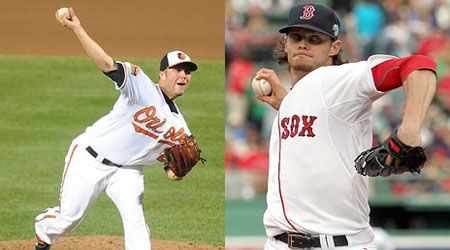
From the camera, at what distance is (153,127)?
397 cm

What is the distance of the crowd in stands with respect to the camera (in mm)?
8156

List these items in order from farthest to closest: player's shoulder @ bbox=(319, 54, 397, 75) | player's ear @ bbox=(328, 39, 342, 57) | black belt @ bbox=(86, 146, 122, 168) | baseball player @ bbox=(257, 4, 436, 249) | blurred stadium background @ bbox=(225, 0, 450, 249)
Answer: blurred stadium background @ bbox=(225, 0, 450, 249) → black belt @ bbox=(86, 146, 122, 168) → player's ear @ bbox=(328, 39, 342, 57) → baseball player @ bbox=(257, 4, 436, 249) → player's shoulder @ bbox=(319, 54, 397, 75)

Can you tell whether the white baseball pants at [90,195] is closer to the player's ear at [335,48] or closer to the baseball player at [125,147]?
the baseball player at [125,147]

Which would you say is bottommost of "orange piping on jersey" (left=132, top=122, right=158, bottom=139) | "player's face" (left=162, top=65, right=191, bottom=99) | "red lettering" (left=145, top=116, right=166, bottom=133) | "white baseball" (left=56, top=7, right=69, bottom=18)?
"orange piping on jersey" (left=132, top=122, right=158, bottom=139)

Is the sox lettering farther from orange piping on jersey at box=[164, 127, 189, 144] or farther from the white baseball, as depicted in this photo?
the white baseball

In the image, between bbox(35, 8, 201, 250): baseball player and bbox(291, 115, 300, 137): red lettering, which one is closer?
bbox(291, 115, 300, 137): red lettering

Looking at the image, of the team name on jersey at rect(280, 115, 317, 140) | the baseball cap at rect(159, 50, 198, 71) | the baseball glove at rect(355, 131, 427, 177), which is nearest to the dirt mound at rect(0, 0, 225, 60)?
the baseball cap at rect(159, 50, 198, 71)

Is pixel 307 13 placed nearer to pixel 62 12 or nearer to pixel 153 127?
pixel 153 127

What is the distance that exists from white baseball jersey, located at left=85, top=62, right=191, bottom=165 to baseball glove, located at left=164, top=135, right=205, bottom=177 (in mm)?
29

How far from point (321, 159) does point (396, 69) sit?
23.8 inches

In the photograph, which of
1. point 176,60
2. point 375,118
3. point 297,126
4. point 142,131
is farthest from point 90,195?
point 375,118

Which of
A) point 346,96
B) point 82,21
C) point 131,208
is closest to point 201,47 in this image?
point 82,21

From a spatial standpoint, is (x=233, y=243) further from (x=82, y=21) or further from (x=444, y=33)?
(x=444, y=33)

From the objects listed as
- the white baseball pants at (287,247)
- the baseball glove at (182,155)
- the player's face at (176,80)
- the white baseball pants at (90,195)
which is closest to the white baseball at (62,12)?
the player's face at (176,80)
